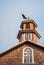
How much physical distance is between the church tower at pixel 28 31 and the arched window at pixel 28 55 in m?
4.73

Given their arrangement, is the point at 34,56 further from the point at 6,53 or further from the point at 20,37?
the point at 20,37

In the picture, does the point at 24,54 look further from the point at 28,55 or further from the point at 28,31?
the point at 28,31

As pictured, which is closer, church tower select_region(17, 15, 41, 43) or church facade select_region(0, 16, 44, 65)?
church facade select_region(0, 16, 44, 65)

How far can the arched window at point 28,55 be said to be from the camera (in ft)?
95.4

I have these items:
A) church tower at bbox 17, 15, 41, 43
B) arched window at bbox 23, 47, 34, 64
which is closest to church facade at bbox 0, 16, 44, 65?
arched window at bbox 23, 47, 34, 64

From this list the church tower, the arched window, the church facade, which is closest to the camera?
the church facade

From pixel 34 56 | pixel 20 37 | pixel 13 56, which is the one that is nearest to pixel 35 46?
pixel 34 56

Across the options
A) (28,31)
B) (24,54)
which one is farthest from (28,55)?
(28,31)

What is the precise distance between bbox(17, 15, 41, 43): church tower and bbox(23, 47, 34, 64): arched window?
15.5 ft

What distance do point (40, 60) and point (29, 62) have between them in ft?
4.77

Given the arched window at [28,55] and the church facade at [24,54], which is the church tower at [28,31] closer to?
the church facade at [24,54]

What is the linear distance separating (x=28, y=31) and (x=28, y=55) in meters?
5.96

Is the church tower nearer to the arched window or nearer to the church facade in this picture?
the church facade

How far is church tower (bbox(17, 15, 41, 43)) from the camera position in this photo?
3456cm
